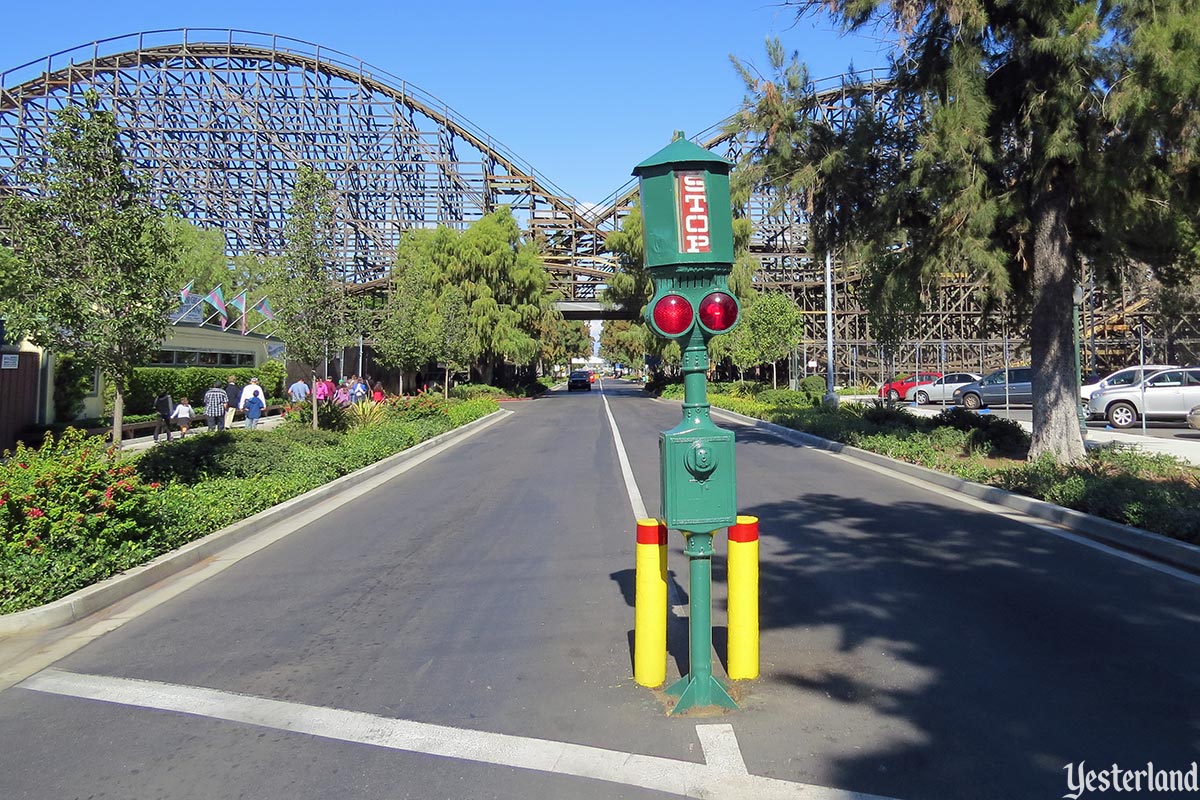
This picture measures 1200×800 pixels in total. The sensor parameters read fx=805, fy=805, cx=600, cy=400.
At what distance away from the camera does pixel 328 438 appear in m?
15.7

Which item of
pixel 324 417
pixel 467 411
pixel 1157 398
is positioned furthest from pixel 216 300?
pixel 1157 398

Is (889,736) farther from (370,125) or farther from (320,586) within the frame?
(370,125)

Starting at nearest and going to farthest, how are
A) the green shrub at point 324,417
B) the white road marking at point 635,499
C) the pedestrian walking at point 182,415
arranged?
the white road marking at point 635,499, the green shrub at point 324,417, the pedestrian walking at point 182,415

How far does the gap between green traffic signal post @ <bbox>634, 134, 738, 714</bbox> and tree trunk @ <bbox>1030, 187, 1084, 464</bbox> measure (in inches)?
400

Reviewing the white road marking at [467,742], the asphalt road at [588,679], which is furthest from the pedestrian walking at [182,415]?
the white road marking at [467,742]

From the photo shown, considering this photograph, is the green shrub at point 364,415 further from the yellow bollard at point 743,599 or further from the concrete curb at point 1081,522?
the yellow bollard at point 743,599

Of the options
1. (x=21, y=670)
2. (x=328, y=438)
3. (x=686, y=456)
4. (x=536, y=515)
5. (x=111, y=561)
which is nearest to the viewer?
(x=686, y=456)

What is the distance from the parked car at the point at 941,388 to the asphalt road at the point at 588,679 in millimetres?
28960

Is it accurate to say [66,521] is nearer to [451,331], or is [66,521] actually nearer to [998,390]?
[451,331]

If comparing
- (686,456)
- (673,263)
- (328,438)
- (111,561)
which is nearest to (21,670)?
(111,561)

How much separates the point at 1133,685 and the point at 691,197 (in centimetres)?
364

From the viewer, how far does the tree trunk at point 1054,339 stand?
1234 centimetres

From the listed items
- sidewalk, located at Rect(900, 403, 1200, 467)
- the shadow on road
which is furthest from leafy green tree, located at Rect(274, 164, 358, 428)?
sidewalk, located at Rect(900, 403, 1200, 467)

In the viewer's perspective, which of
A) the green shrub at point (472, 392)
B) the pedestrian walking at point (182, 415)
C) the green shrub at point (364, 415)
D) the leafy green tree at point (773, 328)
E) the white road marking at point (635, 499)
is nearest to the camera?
the white road marking at point (635, 499)
